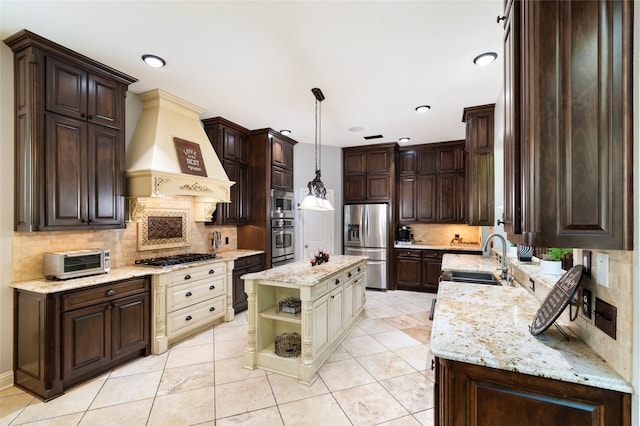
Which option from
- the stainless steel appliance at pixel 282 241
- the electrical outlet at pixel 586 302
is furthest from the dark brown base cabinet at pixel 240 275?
the electrical outlet at pixel 586 302

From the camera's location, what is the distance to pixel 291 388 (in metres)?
2.45

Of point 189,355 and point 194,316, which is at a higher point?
point 194,316

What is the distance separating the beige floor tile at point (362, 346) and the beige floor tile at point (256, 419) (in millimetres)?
1178

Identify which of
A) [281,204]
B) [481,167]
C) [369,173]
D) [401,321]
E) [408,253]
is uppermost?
[369,173]

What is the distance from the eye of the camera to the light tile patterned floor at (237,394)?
6.86ft

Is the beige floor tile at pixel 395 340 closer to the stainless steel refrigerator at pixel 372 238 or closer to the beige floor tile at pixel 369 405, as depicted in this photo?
the beige floor tile at pixel 369 405

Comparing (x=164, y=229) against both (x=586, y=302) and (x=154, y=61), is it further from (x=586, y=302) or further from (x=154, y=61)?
(x=586, y=302)

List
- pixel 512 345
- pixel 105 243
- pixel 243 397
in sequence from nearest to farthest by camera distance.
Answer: pixel 512 345 < pixel 243 397 < pixel 105 243

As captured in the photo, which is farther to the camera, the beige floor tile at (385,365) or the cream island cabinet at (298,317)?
the beige floor tile at (385,365)

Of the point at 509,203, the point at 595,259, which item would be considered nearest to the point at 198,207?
the point at 509,203

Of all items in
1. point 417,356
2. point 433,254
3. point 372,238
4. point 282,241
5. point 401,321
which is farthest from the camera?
point 372,238

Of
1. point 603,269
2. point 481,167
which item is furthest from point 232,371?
point 481,167

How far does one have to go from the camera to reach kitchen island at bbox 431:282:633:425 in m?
1.04

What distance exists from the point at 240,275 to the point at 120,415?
2.28 meters
